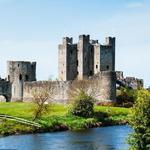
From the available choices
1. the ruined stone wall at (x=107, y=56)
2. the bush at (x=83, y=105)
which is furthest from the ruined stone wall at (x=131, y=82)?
the bush at (x=83, y=105)

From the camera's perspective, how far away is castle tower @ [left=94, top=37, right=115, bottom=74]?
391 ft

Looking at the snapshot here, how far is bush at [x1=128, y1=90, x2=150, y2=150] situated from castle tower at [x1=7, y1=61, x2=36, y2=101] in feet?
241

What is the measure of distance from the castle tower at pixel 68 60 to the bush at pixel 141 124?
74653 millimetres

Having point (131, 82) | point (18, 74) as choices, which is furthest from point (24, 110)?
point (131, 82)

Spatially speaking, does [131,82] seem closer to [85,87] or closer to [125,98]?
[125,98]

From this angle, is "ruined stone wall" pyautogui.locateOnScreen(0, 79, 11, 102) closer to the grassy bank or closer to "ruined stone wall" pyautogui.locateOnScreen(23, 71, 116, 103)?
"ruined stone wall" pyautogui.locateOnScreen(23, 71, 116, 103)

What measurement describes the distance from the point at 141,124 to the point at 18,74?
7488 cm

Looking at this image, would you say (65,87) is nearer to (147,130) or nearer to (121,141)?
(121,141)

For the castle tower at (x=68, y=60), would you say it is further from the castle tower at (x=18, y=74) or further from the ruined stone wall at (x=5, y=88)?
the ruined stone wall at (x=5, y=88)

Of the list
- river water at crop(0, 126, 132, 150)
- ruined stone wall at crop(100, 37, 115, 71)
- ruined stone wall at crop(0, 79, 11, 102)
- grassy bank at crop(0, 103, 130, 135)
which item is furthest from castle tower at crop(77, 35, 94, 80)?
river water at crop(0, 126, 132, 150)

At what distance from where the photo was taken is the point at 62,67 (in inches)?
4808

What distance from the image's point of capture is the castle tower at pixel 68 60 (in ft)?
398

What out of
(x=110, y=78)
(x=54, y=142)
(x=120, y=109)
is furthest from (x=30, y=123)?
(x=110, y=78)

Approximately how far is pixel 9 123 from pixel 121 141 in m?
16.8
